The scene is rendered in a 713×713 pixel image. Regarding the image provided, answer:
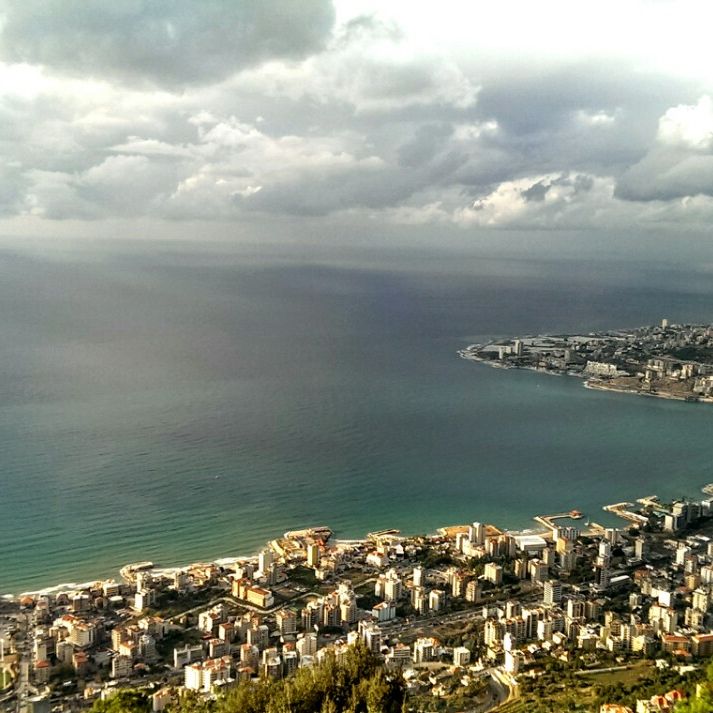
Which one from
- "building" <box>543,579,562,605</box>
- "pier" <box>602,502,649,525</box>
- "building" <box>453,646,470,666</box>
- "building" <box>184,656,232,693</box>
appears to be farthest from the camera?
"pier" <box>602,502,649,525</box>

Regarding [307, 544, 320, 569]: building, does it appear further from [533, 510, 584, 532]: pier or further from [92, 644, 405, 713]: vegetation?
[92, 644, 405, 713]: vegetation

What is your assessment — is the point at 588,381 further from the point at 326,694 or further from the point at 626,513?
the point at 326,694

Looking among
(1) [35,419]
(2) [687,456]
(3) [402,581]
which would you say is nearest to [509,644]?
(3) [402,581]

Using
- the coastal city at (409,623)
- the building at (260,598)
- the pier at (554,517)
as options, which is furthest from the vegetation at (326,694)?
the pier at (554,517)

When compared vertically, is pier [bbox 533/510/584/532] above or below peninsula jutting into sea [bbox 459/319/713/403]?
below

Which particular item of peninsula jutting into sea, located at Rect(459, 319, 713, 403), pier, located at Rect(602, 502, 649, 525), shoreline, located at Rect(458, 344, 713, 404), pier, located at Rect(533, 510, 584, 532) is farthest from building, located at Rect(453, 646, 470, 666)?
peninsula jutting into sea, located at Rect(459, 319, 713, 403)
